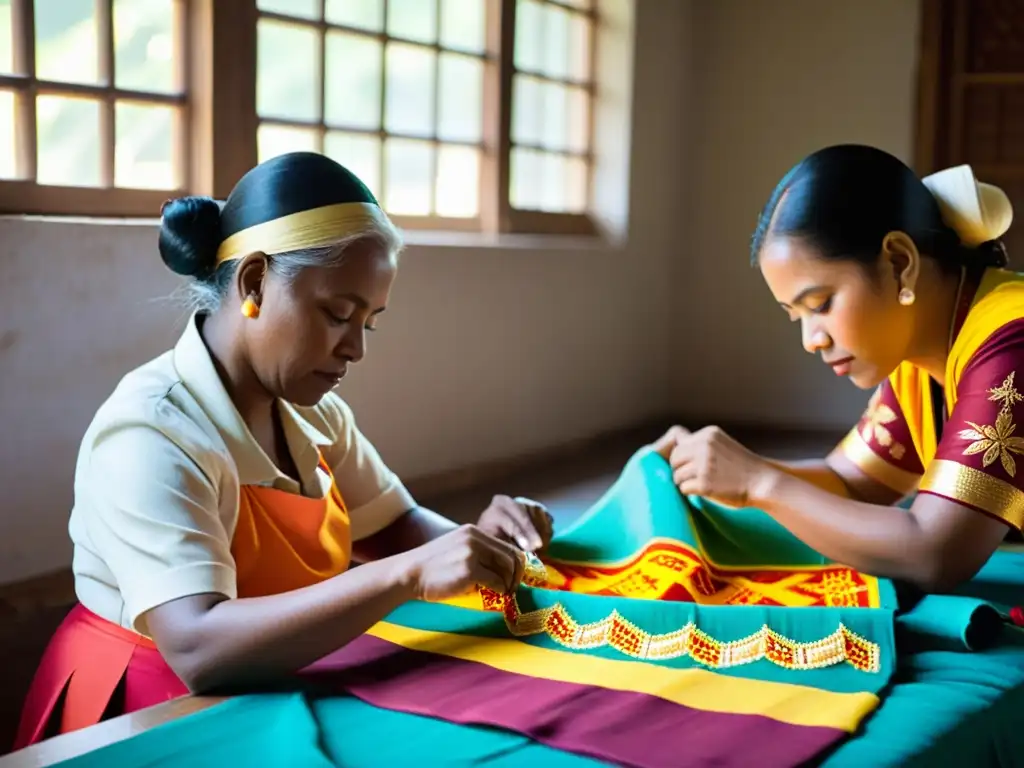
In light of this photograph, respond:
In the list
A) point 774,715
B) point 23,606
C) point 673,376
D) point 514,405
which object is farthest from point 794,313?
point 673,376

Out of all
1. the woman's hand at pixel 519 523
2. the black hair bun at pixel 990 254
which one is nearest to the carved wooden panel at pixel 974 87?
the black hair bun at pixel 990 254

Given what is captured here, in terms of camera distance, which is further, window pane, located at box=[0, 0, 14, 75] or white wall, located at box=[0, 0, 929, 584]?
white wall, located at box=[0, 0, 929, 584]

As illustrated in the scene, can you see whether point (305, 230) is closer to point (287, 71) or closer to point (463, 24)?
point (287, 71)

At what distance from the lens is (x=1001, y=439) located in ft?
5.49

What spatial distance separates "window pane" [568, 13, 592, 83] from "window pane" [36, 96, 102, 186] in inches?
94.9

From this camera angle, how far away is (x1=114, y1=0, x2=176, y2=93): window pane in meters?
2.71

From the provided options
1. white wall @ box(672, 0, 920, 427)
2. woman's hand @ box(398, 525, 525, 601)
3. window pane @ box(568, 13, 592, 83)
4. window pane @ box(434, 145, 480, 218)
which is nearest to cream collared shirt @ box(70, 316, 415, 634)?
woman's hand @ box(398, 525, 525, 601)

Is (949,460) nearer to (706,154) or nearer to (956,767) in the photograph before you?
(956,767)

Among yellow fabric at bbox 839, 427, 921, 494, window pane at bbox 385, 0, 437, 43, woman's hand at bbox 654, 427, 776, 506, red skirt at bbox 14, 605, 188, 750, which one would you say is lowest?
red skirt at bbox 14, 605, 188, 750

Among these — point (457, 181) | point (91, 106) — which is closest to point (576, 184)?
point (457, 181)

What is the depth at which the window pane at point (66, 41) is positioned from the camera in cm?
254

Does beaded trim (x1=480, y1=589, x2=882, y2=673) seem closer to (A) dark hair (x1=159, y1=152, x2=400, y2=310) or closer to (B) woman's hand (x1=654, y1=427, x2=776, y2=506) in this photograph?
(B) woman's hand (x1=654, y1=427, x2=776, y2=506)

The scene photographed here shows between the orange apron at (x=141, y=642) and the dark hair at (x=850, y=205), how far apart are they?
0.79 m

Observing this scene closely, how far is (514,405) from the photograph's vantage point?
4.12m
